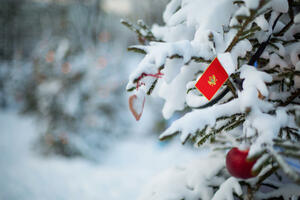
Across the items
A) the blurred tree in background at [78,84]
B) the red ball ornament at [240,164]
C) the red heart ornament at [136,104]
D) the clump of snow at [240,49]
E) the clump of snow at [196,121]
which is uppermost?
the blurred tree in background at [78,84]

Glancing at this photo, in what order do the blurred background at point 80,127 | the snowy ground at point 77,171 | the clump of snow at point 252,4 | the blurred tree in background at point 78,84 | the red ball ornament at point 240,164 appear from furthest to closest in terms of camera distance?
1. the blurred tree in background at point 78,84
2. the blurred background at point 80,127
3. the snowy ground at point 77,171
4. the red ball ornament at point 240,164
5. the clump of snow at point 252,4

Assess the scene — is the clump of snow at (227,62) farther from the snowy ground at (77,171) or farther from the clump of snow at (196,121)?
the snowy ground at (77,171)

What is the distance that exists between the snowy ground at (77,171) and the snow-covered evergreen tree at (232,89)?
5.33ft

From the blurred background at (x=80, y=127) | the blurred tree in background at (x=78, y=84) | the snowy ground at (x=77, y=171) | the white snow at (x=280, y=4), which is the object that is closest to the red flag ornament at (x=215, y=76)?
the white snow at (x=280, y=4)

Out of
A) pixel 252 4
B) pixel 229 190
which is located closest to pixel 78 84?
pixel 229 190

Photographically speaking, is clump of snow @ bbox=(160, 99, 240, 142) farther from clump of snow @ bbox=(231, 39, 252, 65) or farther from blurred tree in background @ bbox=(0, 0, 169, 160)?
blurred tree in background @ bbox=(0, 0, 169, 160)

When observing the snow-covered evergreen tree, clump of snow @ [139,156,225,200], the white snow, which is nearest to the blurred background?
clump of snow @ [139,156,225,200]

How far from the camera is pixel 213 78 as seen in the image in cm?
86

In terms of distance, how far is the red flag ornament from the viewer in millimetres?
809

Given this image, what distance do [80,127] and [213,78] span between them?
572 cm

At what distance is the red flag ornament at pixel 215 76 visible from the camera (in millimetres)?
809

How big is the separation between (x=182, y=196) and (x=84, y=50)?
6.06m

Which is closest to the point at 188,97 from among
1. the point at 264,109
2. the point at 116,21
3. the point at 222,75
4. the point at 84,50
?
the point at 222,75

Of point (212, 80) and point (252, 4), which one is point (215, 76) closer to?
point (212, 80)
